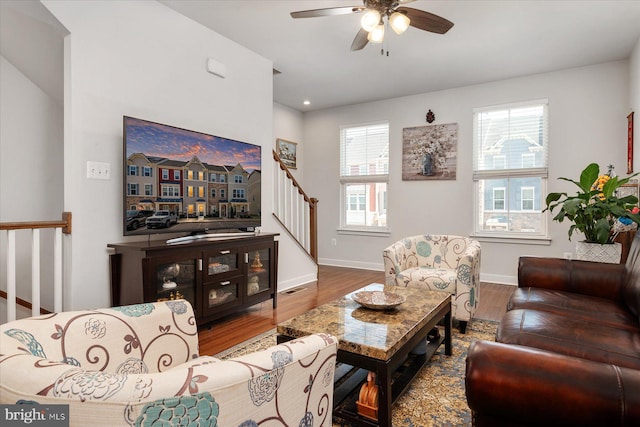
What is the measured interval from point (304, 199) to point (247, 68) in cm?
185

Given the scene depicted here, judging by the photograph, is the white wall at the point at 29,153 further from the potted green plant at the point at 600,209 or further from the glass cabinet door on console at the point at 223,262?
the potted green plant at the point at 600,209

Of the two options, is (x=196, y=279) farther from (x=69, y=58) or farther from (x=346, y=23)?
(x=346, y=23)

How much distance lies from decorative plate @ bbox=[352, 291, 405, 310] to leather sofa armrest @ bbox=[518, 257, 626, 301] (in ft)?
3.51

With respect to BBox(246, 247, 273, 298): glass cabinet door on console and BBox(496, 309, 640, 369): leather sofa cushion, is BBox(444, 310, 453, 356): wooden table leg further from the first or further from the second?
BBox(246, 247, 273, 298): glass cabinet door on console

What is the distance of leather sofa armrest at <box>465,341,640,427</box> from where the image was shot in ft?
2.95

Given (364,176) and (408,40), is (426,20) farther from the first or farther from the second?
(364,176)

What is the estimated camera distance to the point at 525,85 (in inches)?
183

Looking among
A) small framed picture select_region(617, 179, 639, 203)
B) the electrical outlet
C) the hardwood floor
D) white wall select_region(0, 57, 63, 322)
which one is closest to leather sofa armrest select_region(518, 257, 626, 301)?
the hardwood floor

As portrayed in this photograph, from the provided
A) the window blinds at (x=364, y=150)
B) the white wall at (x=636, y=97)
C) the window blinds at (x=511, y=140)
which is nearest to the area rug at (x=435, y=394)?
the white wall at (x=636, y=97)

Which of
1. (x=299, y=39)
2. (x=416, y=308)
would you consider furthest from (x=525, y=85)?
(x=416, y=308)

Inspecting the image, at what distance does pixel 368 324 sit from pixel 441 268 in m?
1.81

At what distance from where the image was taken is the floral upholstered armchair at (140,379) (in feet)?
2.05

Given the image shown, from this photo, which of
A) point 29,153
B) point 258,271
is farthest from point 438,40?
point 29,153

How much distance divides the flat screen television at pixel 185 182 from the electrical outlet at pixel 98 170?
24 cm
